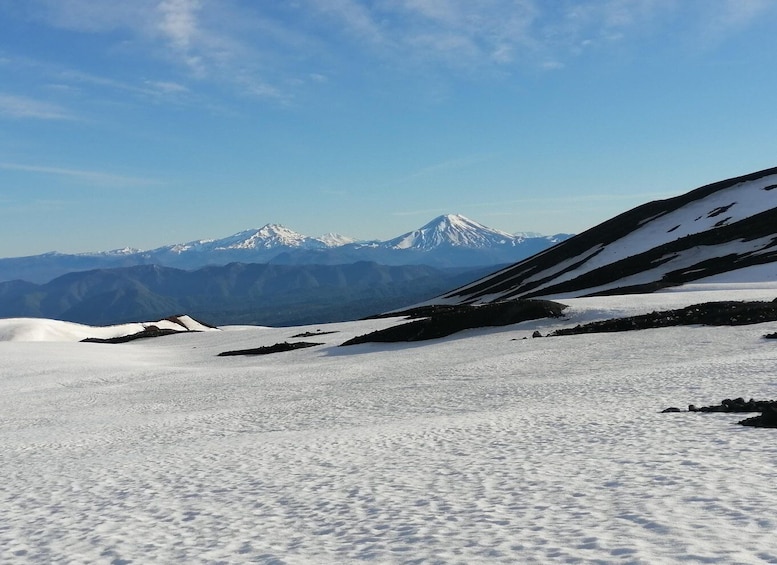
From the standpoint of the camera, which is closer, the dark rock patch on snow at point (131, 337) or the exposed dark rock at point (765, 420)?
the exposed dark rock at point (765, 420)

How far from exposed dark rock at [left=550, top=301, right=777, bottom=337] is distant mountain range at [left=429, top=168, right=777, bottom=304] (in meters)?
20.2

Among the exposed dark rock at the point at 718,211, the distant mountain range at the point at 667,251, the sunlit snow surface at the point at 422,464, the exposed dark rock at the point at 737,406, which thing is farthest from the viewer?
the exposed dark rock at the point at 718,211

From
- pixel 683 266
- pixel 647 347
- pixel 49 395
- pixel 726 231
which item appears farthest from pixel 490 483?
pixel 726 231

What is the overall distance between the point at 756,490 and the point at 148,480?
50.0 feet

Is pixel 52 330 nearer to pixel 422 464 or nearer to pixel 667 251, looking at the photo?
pixel 422 464

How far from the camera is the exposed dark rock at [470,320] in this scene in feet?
156

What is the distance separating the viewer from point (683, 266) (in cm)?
7562

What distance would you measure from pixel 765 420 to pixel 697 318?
24.5m

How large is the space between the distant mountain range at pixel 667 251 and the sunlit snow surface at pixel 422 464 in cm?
3924

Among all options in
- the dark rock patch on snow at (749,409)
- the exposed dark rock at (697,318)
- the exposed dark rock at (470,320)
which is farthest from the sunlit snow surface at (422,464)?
the exposed dark rock at (470,320)

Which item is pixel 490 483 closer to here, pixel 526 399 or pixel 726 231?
pixel 526 399

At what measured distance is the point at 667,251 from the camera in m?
84.6

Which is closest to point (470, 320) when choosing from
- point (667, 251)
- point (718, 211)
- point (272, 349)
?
point (272, 349)

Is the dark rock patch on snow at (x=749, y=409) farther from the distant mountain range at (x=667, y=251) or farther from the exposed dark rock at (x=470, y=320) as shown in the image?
the distant mountain range at (x=667, y=251)
